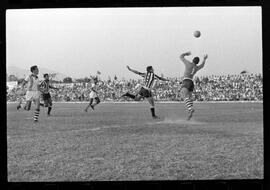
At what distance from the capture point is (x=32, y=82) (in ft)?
17.4

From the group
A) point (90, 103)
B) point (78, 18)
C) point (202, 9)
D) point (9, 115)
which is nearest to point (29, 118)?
point (9, 115)

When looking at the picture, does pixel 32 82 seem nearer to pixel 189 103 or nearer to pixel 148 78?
pixel 148 78

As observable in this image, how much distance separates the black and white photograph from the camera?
5.18 meters

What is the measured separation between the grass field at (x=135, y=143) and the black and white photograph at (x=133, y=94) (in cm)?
1

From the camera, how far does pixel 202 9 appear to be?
17.1 ft

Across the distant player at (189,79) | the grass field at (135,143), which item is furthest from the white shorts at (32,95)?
the distant player at (189,79)

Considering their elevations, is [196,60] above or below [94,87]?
above

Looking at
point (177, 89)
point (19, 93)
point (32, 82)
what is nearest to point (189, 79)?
point (177, 89)

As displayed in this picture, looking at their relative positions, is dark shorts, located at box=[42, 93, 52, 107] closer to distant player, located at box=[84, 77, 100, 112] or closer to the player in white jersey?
the player in white jersey

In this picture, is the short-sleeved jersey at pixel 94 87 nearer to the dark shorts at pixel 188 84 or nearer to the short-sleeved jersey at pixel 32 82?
the short-sleeved jersey at pixel 32 82

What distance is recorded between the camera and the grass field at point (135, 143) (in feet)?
17.0

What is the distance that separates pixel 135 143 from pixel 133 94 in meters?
0.55

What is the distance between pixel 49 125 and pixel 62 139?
0.23 metres

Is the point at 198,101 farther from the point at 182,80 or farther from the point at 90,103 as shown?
the point at 90,103
